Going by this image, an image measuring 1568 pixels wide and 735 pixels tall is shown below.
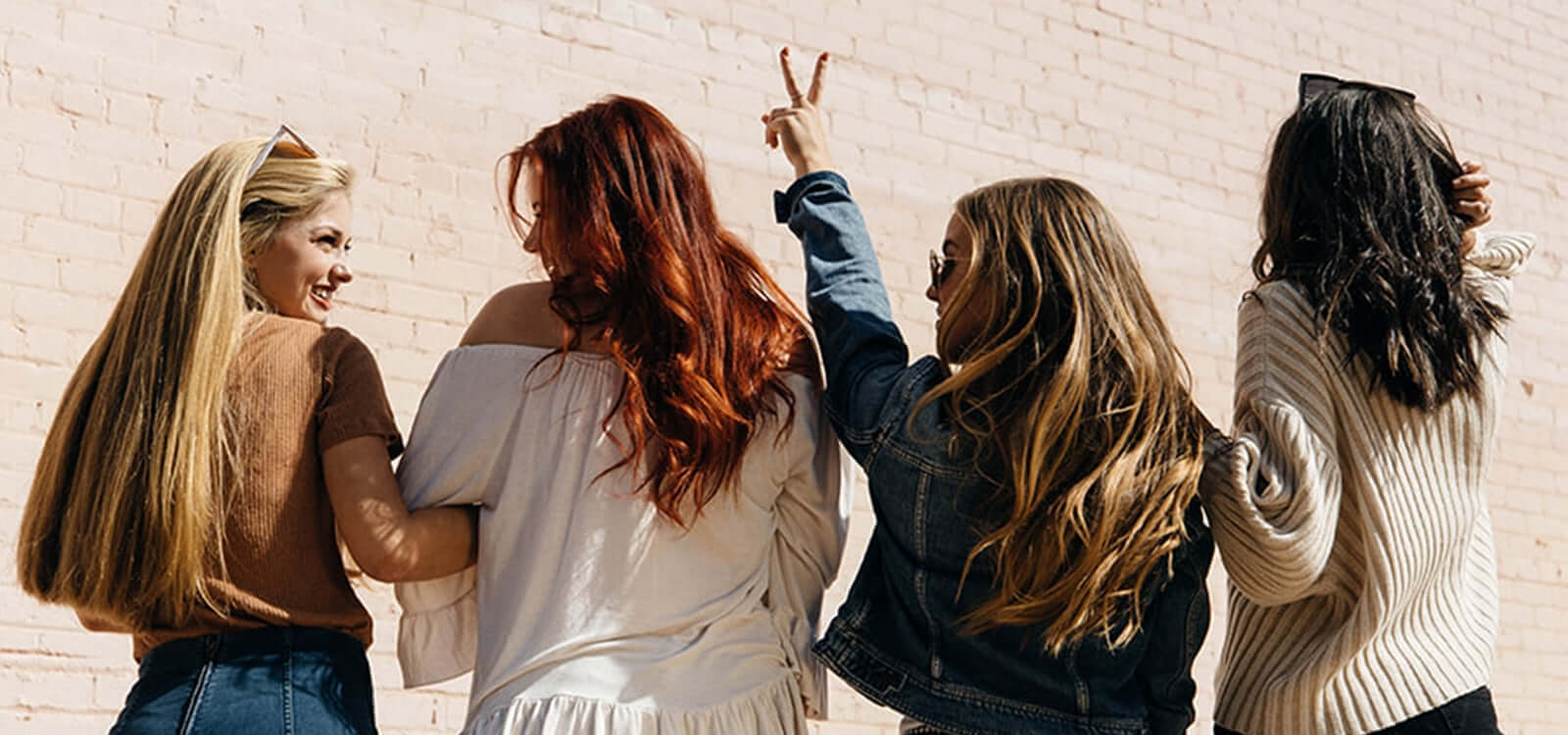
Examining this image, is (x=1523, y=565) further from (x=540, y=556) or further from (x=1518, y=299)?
(x=540, y=556)

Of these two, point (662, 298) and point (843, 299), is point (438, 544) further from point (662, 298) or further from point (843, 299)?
point (843, 299)

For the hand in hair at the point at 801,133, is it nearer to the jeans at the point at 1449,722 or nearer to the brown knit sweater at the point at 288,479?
the brown knit sweater at the point at 288,479

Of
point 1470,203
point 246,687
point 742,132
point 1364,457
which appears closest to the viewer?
point 246,687

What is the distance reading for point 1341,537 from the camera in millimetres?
2434

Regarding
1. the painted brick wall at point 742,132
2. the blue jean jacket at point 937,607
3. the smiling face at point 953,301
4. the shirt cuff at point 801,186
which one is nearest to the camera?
the blue jean jacket at point 937,607

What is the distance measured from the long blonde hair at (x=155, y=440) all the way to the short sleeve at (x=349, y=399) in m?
0.12

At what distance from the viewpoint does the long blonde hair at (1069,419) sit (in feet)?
7.12

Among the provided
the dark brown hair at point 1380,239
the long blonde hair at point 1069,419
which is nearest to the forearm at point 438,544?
the long blonde hair at point 1069,419

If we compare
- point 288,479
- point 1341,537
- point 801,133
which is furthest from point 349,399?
point 1341,537

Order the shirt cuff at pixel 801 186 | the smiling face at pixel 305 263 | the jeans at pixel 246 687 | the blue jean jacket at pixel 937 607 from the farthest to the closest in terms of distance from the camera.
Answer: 1. the shirt cuff at pixel 801 186
2. the smiling face at pixel 305 263
3. the blue jean jacket at pixel 937 607
4. the jeans at pixel 246 687

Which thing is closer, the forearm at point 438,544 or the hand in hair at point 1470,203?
the forearm at point 438,544

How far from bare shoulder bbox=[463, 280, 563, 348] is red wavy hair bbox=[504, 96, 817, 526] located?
0.12 ft

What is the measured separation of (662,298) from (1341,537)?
3.40ft

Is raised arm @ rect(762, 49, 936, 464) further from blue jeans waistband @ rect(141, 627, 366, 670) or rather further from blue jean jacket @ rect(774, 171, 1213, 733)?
blue jeans waistband @ rect(141, 627, 366, 670)
